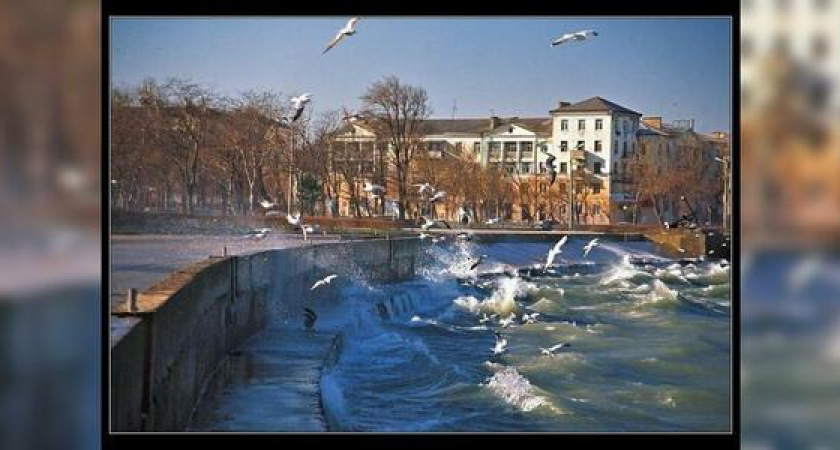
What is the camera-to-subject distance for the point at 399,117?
560 centimetres

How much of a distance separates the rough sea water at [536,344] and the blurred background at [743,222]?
341mm

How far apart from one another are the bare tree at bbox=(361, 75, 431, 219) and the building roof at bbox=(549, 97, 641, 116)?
68 centimetres

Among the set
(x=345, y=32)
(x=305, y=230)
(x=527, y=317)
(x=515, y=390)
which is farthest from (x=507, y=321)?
(x=345, y=32)

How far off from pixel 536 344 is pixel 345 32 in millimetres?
1783

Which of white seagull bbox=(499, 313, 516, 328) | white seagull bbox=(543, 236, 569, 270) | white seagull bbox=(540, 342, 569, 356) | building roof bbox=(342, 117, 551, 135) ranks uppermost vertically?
building roof bbox=(342, 117, 551, 135)

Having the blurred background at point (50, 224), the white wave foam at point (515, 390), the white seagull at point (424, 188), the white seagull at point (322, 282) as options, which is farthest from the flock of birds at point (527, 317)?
the blurred background at point (50, 224)

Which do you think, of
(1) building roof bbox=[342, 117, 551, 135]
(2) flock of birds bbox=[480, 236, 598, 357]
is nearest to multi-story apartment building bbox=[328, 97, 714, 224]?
(1) building roof bbox=[342, 117, 551, 135]

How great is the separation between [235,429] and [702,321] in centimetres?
222

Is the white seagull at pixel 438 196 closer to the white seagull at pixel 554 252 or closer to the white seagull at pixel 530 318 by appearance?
the white seagull at pixel 554 252

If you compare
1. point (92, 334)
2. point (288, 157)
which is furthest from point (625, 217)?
point (92, 334)

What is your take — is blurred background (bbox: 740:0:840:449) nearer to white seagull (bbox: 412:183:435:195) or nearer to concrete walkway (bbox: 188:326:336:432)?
white seagull (bbox: 412:183:435:195)

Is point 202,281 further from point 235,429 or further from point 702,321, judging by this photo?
point 702,321

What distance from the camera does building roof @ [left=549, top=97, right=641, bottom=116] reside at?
5.53 m

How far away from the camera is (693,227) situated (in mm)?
5551
